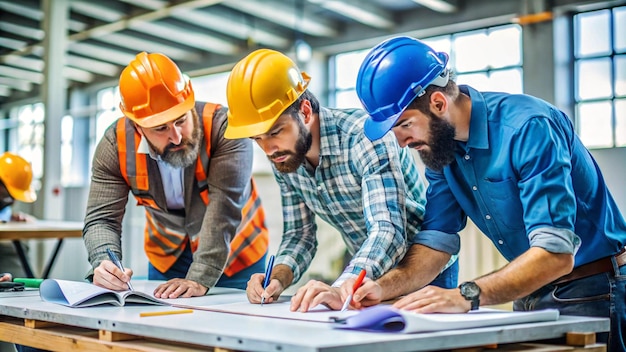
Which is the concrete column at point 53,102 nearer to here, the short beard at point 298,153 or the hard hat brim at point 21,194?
the hard hat brim at point 21,194

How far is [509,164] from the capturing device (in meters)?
2.02

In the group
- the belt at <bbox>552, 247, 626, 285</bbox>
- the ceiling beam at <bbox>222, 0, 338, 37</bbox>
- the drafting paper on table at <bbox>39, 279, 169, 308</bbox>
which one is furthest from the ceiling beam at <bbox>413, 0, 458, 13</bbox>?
the drafting paper on table at <bbox>39, 279, 169, 308</bbox>

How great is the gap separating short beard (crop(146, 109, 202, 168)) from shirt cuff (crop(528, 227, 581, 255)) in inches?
53.3

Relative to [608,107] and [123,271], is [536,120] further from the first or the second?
[608,107]

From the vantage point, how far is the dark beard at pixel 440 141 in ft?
6.92

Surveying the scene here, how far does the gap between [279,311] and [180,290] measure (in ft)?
1.89

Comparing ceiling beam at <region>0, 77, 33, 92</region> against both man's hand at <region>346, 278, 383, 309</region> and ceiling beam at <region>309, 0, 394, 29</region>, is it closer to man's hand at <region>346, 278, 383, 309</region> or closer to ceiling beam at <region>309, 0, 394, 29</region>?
ceiling beam at <region>309, 0, 394, 29</region>

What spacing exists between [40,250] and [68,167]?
6.18 m

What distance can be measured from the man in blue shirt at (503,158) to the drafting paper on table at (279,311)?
0.41 ft

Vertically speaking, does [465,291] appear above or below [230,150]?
below

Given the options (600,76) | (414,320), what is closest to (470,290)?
(414,320)

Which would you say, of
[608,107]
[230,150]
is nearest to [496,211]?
[230,150]

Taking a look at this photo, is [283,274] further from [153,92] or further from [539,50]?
[539,50]

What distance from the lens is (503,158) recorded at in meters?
2.02
